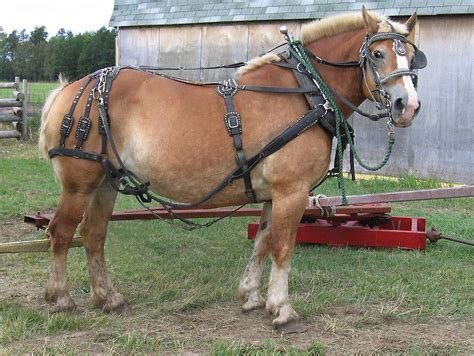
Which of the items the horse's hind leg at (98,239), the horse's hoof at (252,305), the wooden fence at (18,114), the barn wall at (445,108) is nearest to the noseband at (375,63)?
the horse's hoof at (252,305)

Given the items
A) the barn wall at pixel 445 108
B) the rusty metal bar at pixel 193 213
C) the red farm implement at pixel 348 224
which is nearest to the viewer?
the rusty metal bar at pixel 193 213

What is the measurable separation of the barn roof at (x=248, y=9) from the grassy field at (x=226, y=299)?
4.57 meters

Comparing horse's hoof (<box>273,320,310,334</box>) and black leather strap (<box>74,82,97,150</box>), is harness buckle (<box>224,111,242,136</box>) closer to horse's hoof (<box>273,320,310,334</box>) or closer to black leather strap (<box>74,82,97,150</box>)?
black leather strap (<box>74,82,97,150</box>)

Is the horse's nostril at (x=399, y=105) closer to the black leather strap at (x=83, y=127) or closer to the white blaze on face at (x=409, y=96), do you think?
the white blaze on face at (x=409, y=96)

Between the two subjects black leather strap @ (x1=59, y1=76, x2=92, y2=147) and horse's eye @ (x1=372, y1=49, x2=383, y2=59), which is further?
black leather strap @ (x1=59, y1=76, x2=92, y2=147)

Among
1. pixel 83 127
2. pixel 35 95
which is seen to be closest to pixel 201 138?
pixel 83 127

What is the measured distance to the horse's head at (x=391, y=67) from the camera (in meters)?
3.86

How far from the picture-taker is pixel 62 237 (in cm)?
441

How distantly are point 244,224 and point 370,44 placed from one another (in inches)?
155

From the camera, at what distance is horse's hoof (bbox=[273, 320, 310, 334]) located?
4.16 metres

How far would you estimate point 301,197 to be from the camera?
163 inches

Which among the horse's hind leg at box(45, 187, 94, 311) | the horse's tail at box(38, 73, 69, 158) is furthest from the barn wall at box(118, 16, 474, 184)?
the horse's hind leg at box(45, 187, 94, 311)

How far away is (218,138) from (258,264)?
1.14 metres

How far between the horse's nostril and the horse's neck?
48 centimetres
